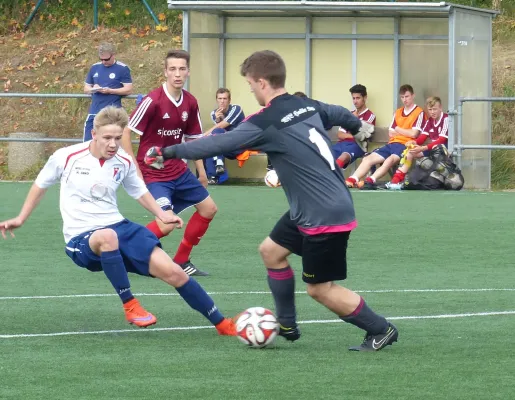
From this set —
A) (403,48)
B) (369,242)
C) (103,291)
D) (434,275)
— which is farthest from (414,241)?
(403,48)

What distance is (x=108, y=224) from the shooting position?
7086 millimetres

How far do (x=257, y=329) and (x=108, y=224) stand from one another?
120cm

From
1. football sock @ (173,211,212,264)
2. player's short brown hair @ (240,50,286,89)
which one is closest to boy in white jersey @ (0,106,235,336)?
player's short brown hair @ (240,50,286,89)

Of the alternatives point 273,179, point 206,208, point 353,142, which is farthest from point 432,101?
point 273,179

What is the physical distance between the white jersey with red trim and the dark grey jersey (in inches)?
49.1

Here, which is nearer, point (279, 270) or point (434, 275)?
point (279, 270)

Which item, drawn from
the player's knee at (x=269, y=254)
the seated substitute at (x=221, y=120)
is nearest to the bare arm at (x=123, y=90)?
the seated substitute at (x=221, y=120)

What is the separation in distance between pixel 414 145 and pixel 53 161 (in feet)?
34.4

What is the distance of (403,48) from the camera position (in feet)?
61.1

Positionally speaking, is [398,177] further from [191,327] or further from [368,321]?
[368,321]

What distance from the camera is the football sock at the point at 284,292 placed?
6.62m

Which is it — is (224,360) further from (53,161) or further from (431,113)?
(431,113)

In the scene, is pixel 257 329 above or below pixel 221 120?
below

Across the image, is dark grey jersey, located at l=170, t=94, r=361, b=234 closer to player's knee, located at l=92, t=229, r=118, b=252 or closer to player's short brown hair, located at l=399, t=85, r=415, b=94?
player's knee, located at l=92, t=229, r=118, b=252
